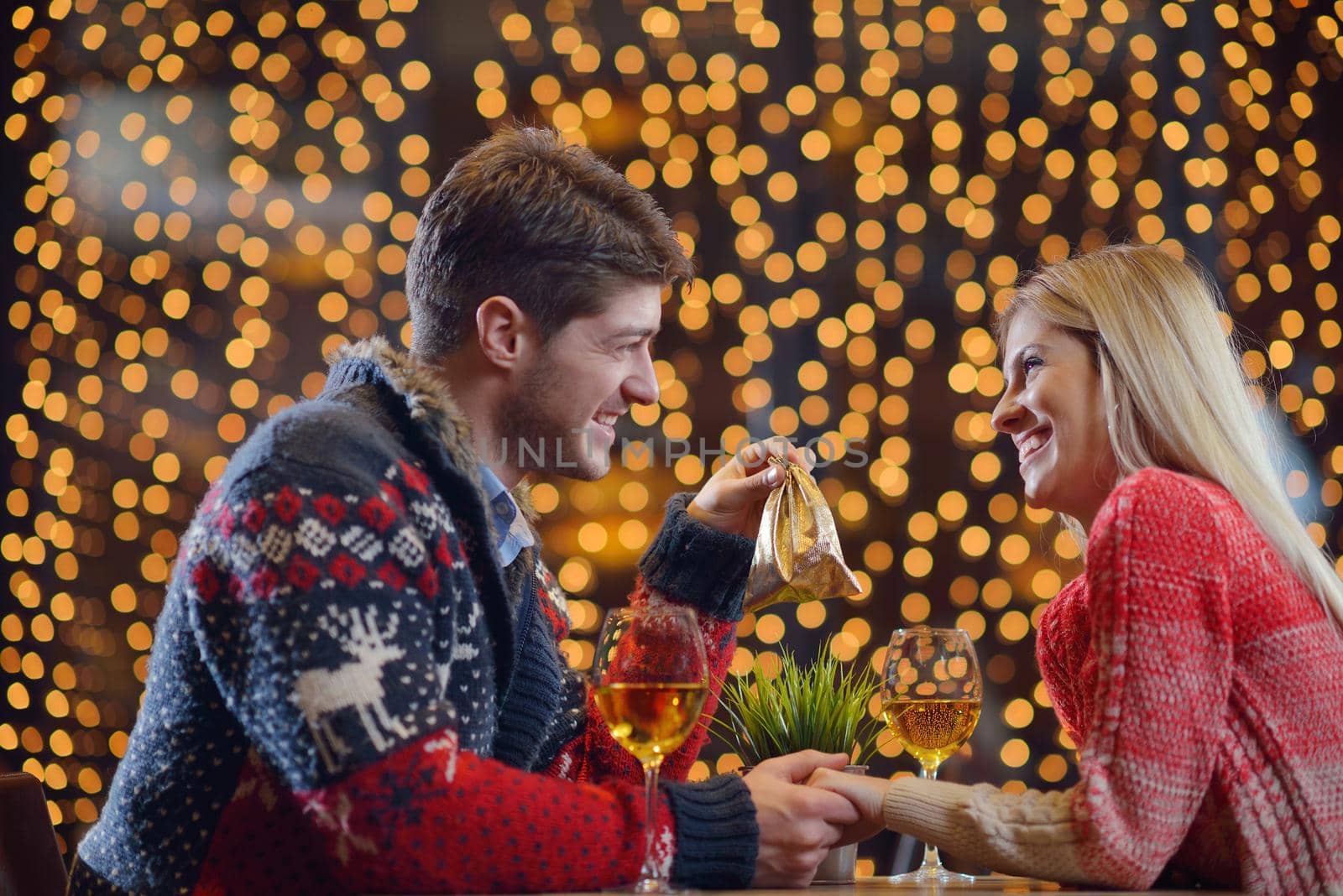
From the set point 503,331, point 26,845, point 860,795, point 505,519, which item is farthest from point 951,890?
point 26,845

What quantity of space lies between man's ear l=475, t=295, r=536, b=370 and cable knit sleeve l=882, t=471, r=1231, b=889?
0.66 m

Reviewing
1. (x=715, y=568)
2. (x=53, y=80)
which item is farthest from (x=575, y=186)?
(x=53, y=80)

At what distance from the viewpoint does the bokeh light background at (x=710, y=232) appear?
9.22 ft

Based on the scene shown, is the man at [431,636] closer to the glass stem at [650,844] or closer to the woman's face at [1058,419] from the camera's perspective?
the glass stem at [650,844]

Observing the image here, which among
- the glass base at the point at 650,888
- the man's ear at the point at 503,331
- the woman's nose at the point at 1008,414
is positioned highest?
the man's ear at the point at 503,331

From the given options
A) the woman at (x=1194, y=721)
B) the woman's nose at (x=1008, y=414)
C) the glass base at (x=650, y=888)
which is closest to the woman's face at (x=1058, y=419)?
the woman's nose at (x=1008, y=414)

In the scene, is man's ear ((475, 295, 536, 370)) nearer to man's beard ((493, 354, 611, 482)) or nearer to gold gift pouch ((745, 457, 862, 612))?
man's beard ((493, 354, 611, 482))

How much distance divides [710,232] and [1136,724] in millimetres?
2104

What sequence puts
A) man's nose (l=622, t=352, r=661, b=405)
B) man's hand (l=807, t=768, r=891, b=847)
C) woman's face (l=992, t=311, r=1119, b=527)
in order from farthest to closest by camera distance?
man's nose (l=622, t=352, r=661, b=405)
woman's face (l=992, t=311, r=1119, b=527)
man's hand (l=807, t=768, r=891, b=847)

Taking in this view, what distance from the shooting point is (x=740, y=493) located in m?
1.58

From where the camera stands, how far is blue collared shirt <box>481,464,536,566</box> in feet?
4.46

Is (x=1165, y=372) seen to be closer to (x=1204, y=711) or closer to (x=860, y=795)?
(x=1204, y=711)

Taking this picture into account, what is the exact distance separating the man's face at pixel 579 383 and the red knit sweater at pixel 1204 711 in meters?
0.60

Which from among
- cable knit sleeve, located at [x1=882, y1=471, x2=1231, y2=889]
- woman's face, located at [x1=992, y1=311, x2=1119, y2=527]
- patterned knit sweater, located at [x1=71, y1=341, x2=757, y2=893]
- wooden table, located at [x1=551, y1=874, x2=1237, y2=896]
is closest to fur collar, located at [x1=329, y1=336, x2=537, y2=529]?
patterned knit sweater, located at [x1=71, y1=341, x2=757, y2=893]
